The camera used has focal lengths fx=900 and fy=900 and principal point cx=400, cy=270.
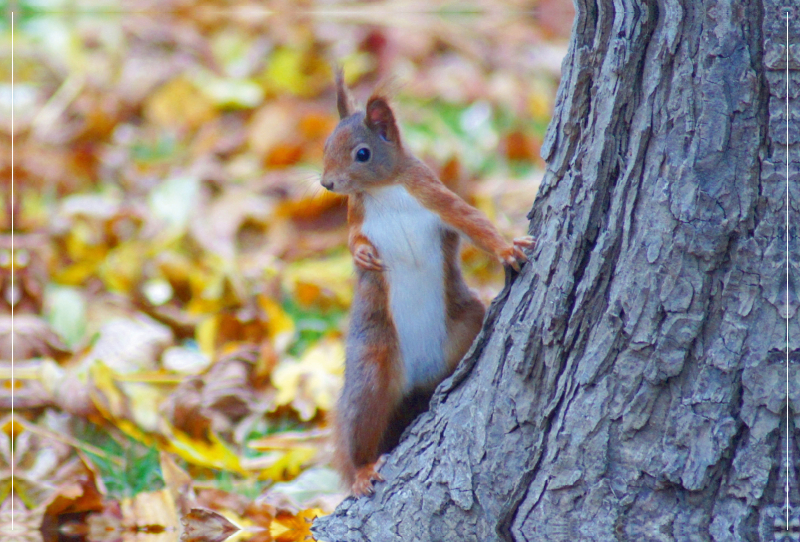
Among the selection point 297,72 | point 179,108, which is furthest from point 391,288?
point 297,72

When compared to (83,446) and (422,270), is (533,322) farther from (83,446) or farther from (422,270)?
(83,446)

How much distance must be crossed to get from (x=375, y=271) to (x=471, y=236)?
225 mm

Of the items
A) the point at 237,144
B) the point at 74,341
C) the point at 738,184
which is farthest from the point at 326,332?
the point at 738,184

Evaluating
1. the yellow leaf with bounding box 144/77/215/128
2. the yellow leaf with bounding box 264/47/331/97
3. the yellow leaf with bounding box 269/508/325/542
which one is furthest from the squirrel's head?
the yellow leaf with bounding box 264/47/331/97

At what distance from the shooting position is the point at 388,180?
2.02m

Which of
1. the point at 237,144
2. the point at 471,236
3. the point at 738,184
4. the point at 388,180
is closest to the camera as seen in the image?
the point at 738,184

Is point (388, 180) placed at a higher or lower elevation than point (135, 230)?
higher

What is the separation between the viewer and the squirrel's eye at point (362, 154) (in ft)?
6.63

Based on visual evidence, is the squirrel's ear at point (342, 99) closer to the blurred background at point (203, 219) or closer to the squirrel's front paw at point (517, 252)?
the blurred background at point (203, 219)

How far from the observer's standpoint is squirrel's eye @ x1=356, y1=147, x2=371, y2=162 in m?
2.02

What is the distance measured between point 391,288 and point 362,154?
311 mm

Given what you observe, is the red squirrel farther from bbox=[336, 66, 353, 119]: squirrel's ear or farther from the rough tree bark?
the rough tree bark

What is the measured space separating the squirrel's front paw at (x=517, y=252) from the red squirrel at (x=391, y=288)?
155mm

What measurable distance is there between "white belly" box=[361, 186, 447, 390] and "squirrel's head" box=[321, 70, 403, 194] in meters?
0.06
